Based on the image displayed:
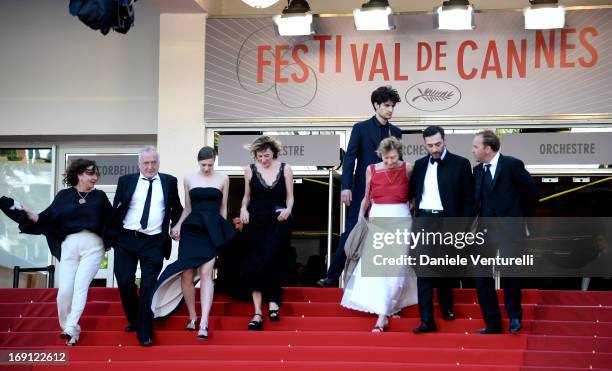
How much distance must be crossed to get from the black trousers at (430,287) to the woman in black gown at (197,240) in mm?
1673

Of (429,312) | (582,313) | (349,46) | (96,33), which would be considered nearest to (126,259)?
(429,312)

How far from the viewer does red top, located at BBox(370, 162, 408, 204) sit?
9117 mm

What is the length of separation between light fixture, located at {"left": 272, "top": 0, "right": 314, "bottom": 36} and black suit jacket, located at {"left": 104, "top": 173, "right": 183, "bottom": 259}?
3642mm

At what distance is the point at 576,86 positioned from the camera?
12.4 meters

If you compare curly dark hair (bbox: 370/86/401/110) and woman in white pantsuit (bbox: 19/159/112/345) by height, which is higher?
curly dark hair (bbox: 370/86/401/110)

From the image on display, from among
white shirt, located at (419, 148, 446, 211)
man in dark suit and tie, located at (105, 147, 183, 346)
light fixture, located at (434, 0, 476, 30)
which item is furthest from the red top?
light fixture, located at (434, 0, 476, 30)

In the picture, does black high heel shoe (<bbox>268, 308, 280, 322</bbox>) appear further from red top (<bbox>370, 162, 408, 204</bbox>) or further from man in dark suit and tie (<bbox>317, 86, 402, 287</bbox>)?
red top (<bbox>370, 162, 408, 204</bbox>)

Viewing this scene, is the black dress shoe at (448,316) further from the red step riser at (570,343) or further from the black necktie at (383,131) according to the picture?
the black necktie at (383,131)

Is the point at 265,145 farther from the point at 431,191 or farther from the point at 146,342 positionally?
the point at 146,342

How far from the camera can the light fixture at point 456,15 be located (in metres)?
12.1

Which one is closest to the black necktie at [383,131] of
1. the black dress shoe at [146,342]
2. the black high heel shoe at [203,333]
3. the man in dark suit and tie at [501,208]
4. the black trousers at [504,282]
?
the man in dark suit and tie at [501,208]

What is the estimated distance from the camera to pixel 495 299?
28.3 ft

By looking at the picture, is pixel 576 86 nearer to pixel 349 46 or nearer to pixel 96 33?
pixel 349 46

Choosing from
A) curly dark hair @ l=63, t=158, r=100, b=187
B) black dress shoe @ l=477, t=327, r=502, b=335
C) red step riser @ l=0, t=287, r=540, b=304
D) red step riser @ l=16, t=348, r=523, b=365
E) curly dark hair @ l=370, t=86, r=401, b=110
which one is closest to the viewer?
red step riser @ l=16, t=348, r=523, b=365
